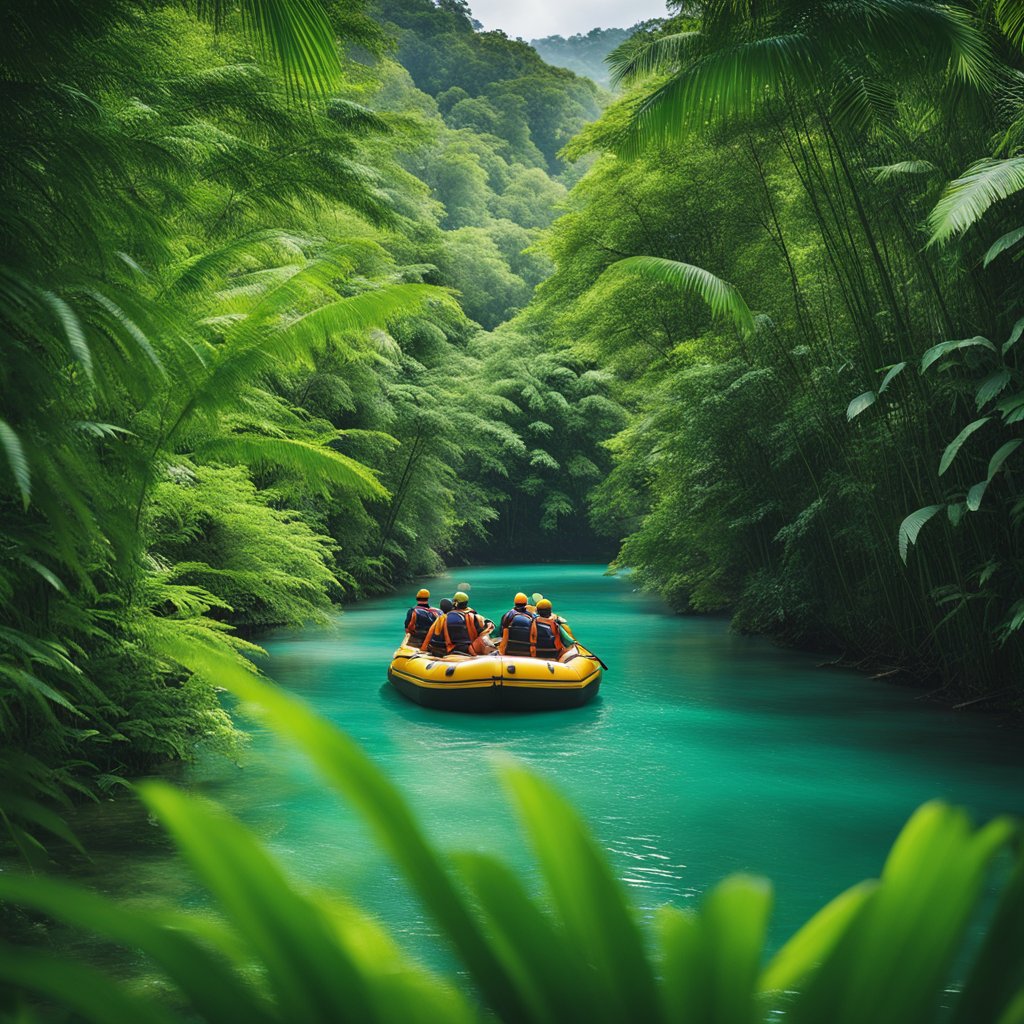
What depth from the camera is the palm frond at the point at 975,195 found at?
643 cm

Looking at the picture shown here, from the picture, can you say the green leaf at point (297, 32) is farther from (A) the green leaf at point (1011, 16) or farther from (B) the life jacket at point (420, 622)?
(B) the life jacket at point (420, 622)

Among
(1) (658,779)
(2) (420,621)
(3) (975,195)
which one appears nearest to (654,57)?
(3) (975,195)

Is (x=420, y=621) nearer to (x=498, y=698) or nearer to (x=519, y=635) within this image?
→ (x=519, y=635)

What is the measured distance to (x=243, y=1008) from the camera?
536 millimetres

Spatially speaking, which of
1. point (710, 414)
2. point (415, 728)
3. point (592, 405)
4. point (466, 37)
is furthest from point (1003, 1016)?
point (466, 37)

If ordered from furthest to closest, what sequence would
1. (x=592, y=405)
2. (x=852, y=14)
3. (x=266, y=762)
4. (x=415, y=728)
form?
(x=592, y=405)
(x=415, y=728)
(x=266, y=762)
(x=852, y=14)

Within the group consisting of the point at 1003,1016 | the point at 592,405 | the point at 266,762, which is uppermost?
the point at 592,405

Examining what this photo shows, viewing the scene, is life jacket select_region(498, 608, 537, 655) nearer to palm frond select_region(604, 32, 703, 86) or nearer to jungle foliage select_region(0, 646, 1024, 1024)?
palm frond select_region(604, 32, 703, 86)

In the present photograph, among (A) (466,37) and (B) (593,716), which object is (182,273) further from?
(A) (466,37)

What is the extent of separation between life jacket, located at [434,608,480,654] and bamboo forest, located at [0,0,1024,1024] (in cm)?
5

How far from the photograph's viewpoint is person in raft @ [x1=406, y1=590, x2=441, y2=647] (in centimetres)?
1435

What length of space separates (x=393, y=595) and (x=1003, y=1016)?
28.1 m

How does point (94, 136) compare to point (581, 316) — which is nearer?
point (94, 136)

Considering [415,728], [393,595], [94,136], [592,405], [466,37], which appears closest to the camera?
[94,136]
